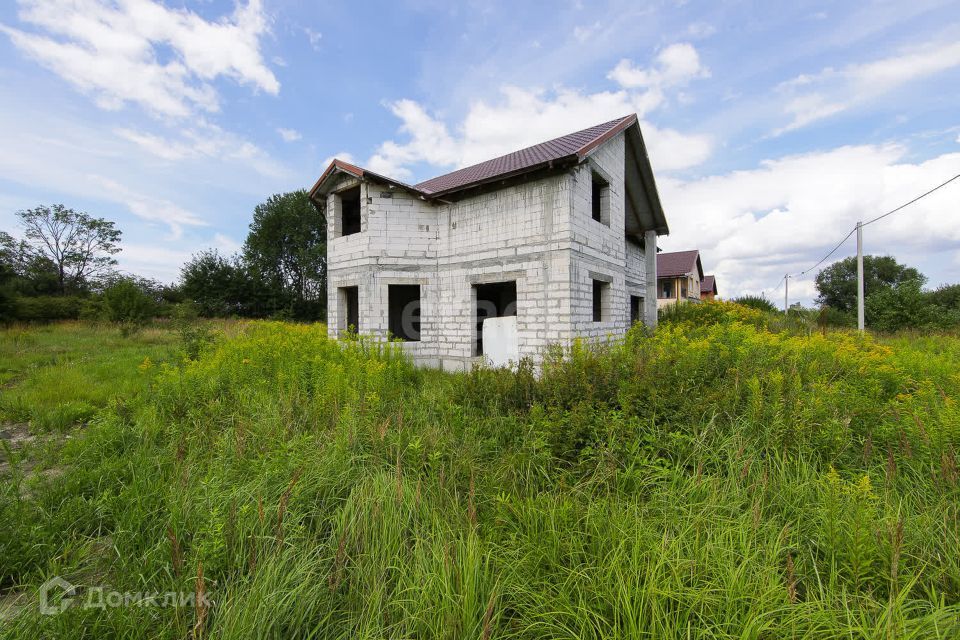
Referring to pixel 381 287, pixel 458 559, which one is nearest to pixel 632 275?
pixel 381 287

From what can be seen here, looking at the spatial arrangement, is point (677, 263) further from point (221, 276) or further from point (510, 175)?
point (221, 276)

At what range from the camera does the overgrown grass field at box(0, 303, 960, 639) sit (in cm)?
171

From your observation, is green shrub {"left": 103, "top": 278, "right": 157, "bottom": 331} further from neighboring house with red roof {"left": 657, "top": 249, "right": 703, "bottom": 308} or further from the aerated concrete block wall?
neighboring house with red roof {"left": 657, "top": 249, "right": 703, "bottom": 308}

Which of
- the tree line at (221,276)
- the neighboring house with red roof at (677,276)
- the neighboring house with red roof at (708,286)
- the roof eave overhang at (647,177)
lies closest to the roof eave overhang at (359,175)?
the roof eave overhang at (647,177)

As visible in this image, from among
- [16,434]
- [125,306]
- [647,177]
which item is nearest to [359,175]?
[16,434]

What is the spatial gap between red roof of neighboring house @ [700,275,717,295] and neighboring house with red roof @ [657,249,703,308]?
9034 mm

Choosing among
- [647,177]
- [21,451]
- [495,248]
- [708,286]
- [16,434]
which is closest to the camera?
[21,451]

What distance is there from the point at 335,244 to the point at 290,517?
9.12 metres

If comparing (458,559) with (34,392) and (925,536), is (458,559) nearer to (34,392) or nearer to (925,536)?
(925,536)

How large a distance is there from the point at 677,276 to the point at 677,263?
2.18 metres

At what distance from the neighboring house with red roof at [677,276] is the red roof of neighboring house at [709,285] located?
9034 millimetres

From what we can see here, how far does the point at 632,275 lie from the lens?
12.1 metres

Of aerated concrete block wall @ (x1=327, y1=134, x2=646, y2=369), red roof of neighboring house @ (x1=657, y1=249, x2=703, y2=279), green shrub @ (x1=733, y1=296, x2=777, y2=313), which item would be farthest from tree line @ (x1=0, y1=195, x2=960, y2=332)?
aerated concrete block wall @ (x1=327, y1=134, x2=646, y2=369)

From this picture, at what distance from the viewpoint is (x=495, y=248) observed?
28.2 feet
